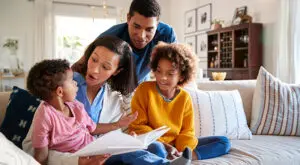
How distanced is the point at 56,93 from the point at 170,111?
66 centimetres

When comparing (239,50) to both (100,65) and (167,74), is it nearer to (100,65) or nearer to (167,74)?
(167,74)

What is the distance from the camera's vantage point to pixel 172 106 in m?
1.63

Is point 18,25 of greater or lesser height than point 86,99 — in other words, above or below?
above

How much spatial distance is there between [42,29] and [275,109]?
5.38m

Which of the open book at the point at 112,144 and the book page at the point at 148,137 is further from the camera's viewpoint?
the book page at the point at 148,137

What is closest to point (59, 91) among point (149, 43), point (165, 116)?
point (165, 116)

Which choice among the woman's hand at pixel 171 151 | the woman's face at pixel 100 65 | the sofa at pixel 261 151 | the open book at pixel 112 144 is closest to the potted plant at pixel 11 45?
the sofa at pixel 261 151

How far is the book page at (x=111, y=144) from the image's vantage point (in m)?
0.93

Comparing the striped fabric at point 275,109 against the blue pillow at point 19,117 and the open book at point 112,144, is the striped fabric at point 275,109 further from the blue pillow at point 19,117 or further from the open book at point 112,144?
the blue pillow at point 19,117

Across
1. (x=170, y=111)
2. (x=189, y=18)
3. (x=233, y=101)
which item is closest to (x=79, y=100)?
(x=170, y=111)

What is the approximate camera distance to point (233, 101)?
6.90ft

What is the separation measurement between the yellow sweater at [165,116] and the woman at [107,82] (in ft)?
0.35

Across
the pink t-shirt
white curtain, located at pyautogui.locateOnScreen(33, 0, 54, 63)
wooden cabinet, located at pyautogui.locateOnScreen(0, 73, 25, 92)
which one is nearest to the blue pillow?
the pink t-shirt

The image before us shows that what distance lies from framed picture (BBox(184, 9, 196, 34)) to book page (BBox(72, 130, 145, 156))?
5822 millimetres
